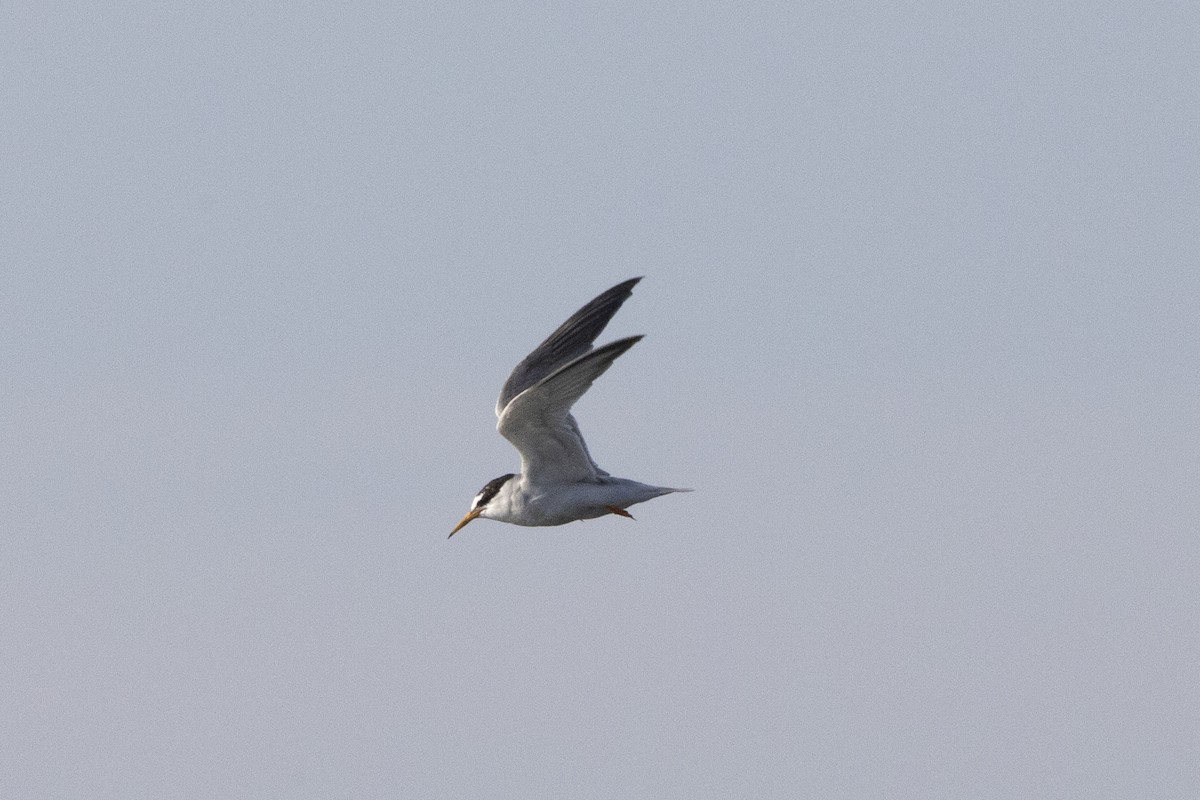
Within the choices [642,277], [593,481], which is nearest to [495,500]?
[593,481]

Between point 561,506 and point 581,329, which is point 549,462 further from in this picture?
point 581,329

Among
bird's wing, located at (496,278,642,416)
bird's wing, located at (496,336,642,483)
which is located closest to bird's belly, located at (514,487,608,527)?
bird's wing, located at (496,336,642,483)

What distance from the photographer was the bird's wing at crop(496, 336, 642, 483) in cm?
2711

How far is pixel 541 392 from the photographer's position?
91.9ft

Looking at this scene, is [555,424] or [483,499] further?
[483,499]

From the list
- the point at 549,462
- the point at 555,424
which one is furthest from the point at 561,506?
the point at 555,424

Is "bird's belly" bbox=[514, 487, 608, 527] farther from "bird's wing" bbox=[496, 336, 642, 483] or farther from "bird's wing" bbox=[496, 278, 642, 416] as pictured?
"bird's wing" bbox=[496, 278, 642, 416]

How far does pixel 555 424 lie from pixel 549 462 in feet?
3.47

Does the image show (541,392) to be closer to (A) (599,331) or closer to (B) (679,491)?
(B) (679,491)

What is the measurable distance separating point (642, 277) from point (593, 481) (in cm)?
349

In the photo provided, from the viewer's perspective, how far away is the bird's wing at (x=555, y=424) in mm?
27109

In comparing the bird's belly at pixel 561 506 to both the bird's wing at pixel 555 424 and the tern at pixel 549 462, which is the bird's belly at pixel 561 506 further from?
the bird's wing at pixel 555 424

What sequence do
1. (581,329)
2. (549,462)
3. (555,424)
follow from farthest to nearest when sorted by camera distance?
(581,329) → (549,462) → (555,424)

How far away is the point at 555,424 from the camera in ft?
94.8
